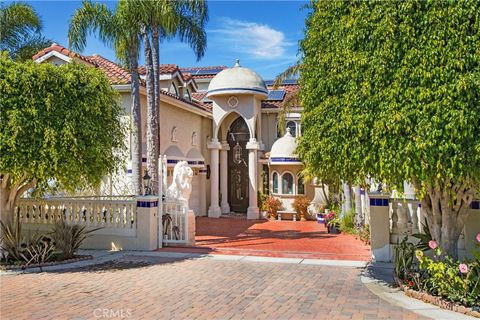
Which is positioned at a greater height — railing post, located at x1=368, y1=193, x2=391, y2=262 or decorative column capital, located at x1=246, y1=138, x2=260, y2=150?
decorative column capital, located at x1=246, y1=138, x2=260, y2=150

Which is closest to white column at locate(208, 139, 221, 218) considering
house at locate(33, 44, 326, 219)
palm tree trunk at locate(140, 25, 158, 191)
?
house at locate(33, 44, 326, 219)

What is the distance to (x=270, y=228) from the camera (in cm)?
1773

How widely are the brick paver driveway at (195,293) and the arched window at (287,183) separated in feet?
38.5

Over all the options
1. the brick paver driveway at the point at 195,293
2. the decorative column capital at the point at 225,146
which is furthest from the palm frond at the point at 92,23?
the decorative column capital at the point at 225,146

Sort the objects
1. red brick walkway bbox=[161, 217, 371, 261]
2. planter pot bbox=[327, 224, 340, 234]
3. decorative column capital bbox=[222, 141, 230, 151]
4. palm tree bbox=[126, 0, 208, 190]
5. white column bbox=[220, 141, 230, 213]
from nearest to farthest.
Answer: red brick walkway bbox=[161, 217, 371, 261] → palm tree bbox=[126, 0, 208, 190] → planter pot bbox=[327, 224, 340, 234] → white column bbox=[220, 141, 230, 213] → decorative column capital bbox=[222, 141, 230, 151]

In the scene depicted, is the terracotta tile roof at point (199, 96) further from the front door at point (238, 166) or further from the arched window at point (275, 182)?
the arched window at point (275, 182)

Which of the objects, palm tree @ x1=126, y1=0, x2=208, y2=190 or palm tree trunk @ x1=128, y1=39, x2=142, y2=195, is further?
palm tree trunk @ x1=128, y1=39, x2=142, y2=195

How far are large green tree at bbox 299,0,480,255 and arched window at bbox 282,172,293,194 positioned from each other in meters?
13.7

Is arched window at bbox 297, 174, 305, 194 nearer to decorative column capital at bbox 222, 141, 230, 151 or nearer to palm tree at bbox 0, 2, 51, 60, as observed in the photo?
decorative column capital at bbox 222, 141, 230, 151

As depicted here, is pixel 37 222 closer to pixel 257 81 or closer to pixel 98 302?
pixel 98 302

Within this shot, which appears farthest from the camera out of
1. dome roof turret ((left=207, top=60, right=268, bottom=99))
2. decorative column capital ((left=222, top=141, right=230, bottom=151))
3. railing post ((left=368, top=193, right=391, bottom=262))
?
decorative column capital ((left=222, top=141, right=230, bottom=151))

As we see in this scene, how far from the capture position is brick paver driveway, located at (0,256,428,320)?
647 cm

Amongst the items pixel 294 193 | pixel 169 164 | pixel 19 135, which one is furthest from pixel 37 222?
pixel 294 193

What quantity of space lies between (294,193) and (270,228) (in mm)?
4195
